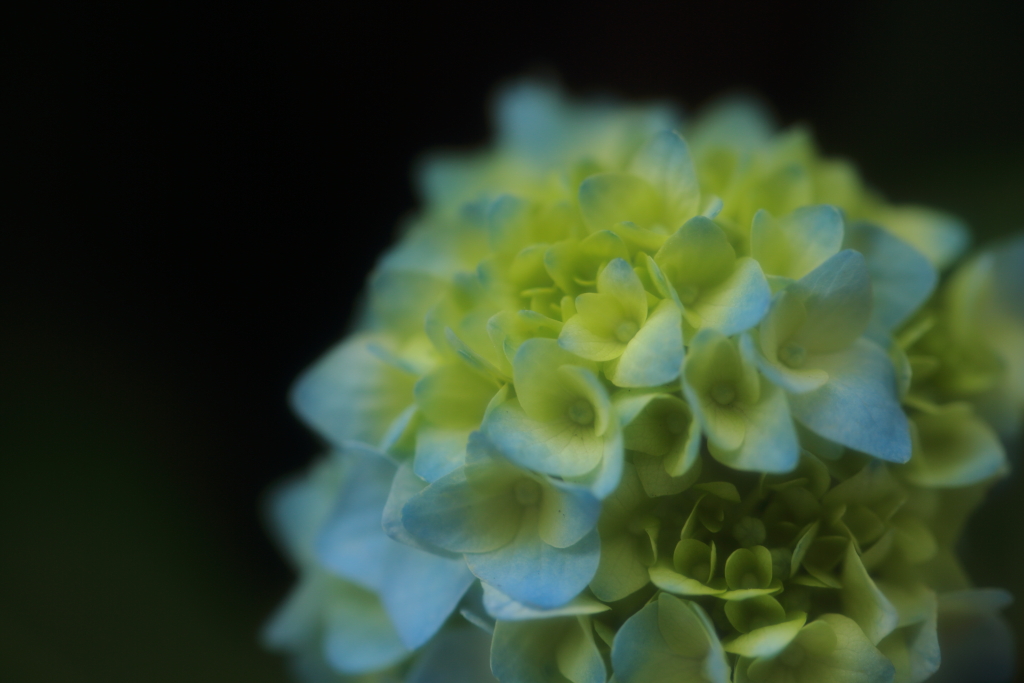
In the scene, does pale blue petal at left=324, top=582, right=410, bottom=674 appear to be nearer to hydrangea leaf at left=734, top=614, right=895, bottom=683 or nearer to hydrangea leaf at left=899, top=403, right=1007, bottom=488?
hydrangea leaf at left=734, top=614, right=895, bottom=683

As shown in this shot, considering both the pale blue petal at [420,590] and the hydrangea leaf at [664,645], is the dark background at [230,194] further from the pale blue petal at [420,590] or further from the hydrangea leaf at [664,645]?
the hydrangea leaf at [664,645]

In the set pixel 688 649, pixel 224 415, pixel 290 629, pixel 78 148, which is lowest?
pixel 224 415

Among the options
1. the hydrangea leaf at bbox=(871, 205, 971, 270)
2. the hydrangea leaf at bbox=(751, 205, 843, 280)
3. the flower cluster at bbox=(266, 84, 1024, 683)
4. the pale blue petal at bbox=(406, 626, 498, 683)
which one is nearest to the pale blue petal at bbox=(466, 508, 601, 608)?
the flower cluster at bbox=(266, 84, 1024, 683)

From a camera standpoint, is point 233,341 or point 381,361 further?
point 233,341

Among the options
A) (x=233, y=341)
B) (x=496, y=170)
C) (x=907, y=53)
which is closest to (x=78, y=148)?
(x=233, y=341)

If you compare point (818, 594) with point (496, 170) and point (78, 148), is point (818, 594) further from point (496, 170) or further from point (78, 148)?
point (78, 148)

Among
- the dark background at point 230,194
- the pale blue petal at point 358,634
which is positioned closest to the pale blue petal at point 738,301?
the pale blue petal at point 358,634
